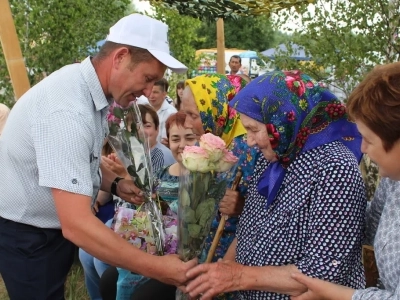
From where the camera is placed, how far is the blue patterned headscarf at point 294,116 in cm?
200

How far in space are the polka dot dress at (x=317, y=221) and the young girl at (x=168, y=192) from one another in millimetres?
496

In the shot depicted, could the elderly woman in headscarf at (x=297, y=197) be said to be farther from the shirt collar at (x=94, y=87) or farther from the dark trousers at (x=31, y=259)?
the dark trousers at (x=31, y=259)

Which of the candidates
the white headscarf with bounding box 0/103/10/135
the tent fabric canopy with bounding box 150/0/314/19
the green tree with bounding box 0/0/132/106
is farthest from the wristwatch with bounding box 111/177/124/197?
the green tree with bounding box 0/0/132/106

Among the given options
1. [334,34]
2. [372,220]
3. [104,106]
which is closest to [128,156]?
[104,106]

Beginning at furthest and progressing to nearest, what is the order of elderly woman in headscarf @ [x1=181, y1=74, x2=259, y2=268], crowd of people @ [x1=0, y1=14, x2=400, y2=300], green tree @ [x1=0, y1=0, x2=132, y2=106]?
green tree @ [x1=0, y1=0, x2=132, y2=106], elderly woman in headscarf @ [x1=181, y1=74, x2=259, y2=268], crowd of people @ [x1=0, y1=14, x2=400, y2=300]

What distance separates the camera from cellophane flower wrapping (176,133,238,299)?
2.08m

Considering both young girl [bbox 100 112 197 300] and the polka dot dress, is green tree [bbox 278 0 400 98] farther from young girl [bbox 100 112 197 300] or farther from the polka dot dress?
the polka dot dress

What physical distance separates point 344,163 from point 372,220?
11.6 inches

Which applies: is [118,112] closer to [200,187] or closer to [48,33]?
[200,187]

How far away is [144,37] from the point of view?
2.18 metres

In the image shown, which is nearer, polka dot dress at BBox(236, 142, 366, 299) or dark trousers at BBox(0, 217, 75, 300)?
polka dot dress at BBox(236, 142, 366, 299)

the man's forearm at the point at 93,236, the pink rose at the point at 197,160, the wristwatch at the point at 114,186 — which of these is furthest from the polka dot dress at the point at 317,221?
the wristwatch at the point at 114,186

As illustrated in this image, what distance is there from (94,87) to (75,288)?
2.93 m

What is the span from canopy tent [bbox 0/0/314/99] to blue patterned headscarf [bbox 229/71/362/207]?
4.77 ft
